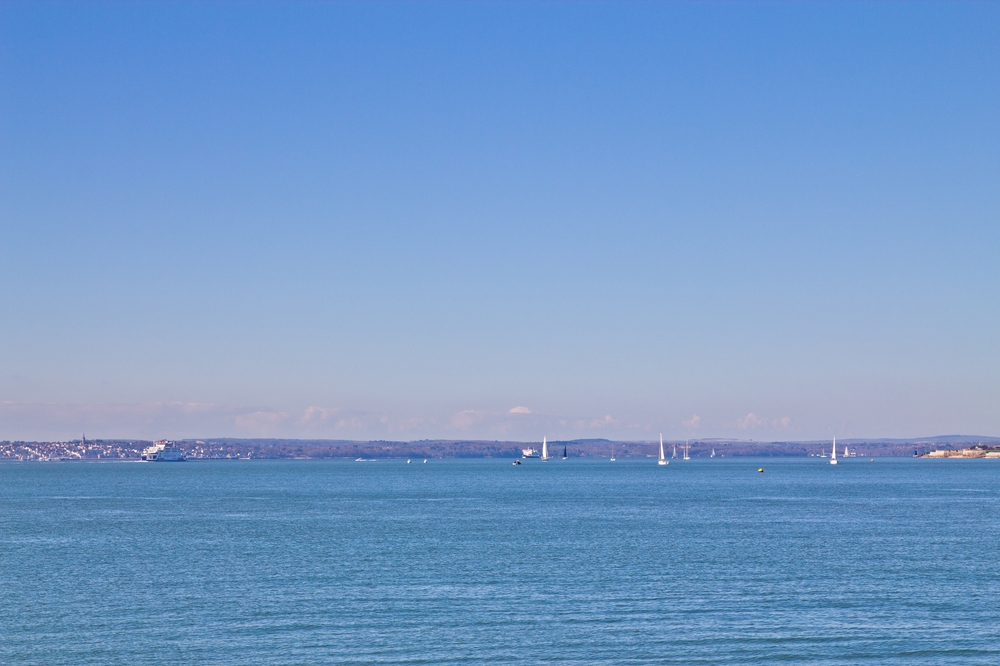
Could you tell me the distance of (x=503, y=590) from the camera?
2199 inches

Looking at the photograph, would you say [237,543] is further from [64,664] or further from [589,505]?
[589,505]

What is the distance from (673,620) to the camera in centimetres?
4747

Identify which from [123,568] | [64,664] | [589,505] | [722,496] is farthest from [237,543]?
[722,496]

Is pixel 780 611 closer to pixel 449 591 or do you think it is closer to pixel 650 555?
pixel 449 591

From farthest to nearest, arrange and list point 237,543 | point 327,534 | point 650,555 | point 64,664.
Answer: point 327,534 → point 237,543 → point 650,555 → point 64,664

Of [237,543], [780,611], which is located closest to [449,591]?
[780,611]

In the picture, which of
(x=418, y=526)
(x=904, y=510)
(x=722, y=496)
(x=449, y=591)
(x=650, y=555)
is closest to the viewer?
(x=449, y=591)

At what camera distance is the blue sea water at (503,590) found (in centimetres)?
4250

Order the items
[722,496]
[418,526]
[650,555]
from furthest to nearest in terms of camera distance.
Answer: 1. [722,496]
2. [418,526]
3. [650,555]

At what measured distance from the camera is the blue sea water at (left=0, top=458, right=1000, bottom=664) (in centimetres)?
4250

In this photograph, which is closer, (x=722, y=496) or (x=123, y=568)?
(x=123, y=568)

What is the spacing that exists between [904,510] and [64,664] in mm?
96825

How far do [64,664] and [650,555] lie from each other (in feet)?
129

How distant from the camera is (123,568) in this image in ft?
214
